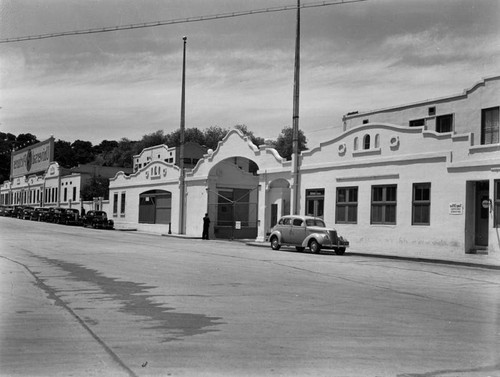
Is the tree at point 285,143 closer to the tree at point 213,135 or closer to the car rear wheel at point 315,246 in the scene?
the tree at point 213,135

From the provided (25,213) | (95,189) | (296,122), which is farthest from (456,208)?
(25,213)

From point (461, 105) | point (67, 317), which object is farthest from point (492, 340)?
point (461, 105)

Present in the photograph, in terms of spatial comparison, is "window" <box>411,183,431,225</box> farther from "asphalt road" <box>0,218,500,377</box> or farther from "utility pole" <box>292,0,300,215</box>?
"asphalt road" <box>0,218,500,377</box>

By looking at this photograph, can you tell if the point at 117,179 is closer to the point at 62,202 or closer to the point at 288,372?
the point at 62,202

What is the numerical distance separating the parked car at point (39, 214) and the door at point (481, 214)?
50053 millimetres

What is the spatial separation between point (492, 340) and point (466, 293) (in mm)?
5544

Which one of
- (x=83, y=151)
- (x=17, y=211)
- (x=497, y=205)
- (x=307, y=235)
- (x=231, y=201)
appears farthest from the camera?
(x=83, y=151)

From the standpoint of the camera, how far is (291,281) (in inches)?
574

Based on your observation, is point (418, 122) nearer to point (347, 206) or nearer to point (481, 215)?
point (347, 206)

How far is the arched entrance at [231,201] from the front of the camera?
43750 millimetres

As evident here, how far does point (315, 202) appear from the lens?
33.6 m

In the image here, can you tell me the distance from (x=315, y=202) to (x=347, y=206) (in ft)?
9.03

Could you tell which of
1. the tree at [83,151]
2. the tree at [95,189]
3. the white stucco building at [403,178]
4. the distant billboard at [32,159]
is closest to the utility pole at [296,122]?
the white stucco building at [403,178]

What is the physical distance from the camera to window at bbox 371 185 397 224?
2873 centimetres
